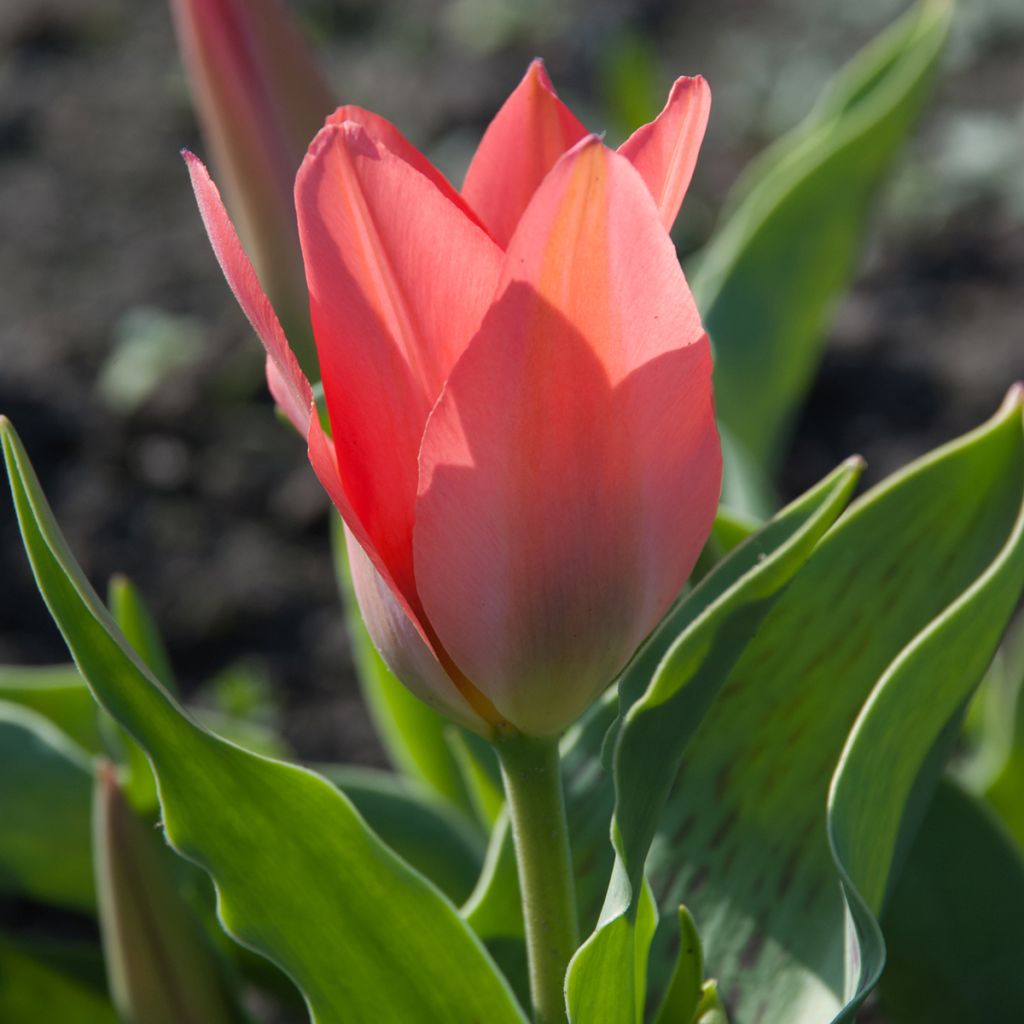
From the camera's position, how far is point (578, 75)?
263 cm

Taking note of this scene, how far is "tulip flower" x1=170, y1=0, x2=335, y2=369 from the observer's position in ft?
2.53

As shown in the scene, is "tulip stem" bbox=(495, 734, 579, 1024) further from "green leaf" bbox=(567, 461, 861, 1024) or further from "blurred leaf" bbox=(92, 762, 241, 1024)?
"blurred leaf" bbox=(92, 762, 241, 1024)

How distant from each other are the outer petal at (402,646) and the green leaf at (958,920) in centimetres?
40

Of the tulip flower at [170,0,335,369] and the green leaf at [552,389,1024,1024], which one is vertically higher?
the tulip flower at [170,0,335,369]

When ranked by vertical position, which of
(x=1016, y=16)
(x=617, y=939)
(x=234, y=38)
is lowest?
(x=617, y=939)

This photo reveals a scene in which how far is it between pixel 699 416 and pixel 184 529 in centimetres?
140

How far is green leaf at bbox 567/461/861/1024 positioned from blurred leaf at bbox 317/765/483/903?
0.41 m

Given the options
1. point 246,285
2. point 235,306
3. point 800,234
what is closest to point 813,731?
point 246,285

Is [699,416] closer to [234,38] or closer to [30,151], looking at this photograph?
[234,38]

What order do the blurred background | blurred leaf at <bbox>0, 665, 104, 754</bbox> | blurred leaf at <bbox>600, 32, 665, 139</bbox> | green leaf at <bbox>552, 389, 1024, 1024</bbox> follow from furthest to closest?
blurred leaf at <bbox>600, 32, 665, 139</bbox> → the blurred background → blurred leaf at <bbox>0, 665, 104, 754</bbox> → green leaf at <bbox>552, 389, 1024, 1024</bbox>

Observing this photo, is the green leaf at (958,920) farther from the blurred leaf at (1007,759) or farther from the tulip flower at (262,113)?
the tulip flower at (262,113)

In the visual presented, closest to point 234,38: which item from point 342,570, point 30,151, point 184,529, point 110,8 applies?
point 342,570

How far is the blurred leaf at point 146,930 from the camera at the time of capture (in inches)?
26.3

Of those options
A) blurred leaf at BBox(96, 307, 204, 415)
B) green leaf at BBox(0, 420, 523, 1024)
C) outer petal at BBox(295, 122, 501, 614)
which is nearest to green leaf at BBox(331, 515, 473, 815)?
green leaf at BBox(0, 420, 523, 1024)
